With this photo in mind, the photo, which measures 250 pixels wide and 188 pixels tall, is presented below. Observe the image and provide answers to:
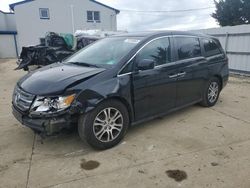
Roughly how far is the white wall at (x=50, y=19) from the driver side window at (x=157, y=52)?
916 inches

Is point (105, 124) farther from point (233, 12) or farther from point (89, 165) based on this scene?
point (233, 12)

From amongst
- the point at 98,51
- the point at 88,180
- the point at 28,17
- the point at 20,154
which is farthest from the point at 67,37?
the point at 28,17

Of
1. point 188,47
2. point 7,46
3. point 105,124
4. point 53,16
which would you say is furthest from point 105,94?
point 7,46

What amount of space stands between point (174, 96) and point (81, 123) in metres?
1.94

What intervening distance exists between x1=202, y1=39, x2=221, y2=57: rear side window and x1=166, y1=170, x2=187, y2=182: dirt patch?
9.97 feet

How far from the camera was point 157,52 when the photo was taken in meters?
4.25

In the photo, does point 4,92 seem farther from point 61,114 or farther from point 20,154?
point 61,114

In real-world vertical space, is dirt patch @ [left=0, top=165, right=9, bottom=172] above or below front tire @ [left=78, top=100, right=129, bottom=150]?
below

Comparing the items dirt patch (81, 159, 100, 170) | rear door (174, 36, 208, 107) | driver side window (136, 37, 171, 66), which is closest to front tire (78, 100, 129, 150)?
dirt patch (81, 159, 100, 170)

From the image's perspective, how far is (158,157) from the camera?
3.42 meters

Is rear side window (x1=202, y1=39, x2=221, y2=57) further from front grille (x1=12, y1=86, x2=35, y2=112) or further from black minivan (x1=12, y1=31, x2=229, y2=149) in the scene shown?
front grille (x1=12, y1=86, x2=35, y2=112)

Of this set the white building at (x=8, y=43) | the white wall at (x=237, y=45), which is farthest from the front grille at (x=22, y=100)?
the white building at (x=8, y=43)

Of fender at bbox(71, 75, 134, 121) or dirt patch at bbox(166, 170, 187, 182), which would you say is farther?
fender at bbox(71, 75, 134, 121)

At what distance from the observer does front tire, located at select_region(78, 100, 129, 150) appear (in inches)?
133
